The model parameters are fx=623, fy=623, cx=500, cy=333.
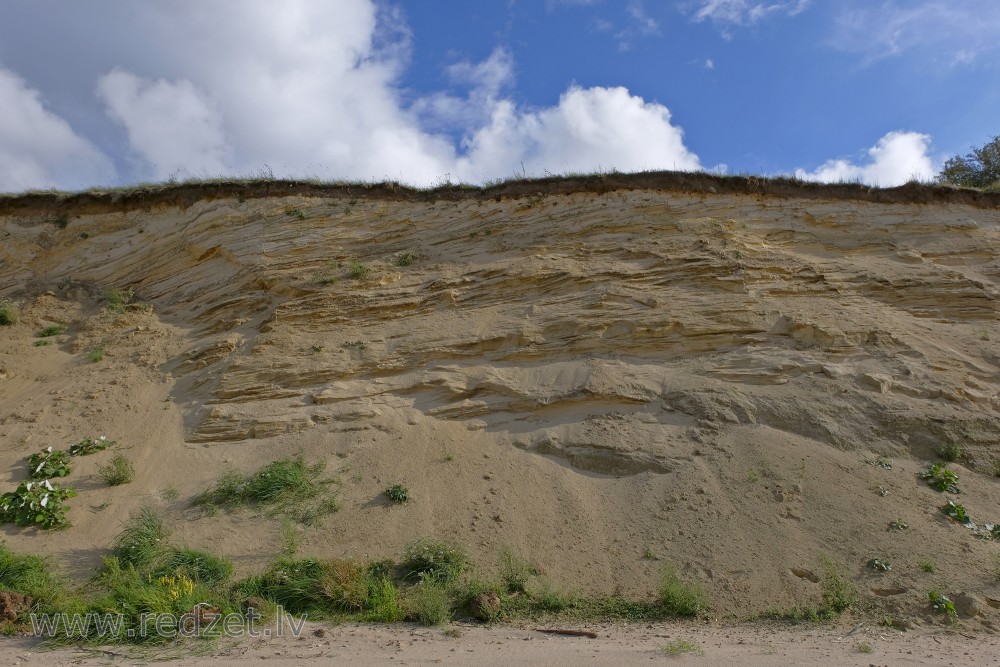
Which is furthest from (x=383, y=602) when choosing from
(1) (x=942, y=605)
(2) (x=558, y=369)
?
(1) (x=942, y=605)

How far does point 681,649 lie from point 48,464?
7657mm

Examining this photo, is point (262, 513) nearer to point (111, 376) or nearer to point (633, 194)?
point (111, 376)

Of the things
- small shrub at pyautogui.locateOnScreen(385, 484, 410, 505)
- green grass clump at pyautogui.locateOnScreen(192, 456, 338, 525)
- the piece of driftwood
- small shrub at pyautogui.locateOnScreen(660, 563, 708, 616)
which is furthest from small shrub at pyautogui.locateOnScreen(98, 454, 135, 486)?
small shrub at pyautogui.locateOnScreen(660, 563, 708, 616)

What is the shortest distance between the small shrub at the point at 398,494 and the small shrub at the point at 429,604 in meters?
1.41

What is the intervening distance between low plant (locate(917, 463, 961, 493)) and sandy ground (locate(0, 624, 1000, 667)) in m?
2.13

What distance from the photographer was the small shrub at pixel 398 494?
703cm

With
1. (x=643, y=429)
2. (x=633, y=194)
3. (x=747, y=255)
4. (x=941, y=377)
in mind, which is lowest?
(x=643, y=429)

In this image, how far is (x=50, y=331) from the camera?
10.8 metres

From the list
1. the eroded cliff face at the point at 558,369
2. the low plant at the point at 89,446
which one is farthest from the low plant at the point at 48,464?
the eroded cliff face at the point at 558,369

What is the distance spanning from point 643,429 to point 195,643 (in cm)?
514

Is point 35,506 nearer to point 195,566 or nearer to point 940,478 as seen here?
point 195,566

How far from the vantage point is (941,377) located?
8.12 metres

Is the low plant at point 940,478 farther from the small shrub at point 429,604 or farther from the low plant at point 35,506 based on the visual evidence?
the low plant at point 35,506

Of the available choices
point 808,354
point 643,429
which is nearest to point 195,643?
point 643,429
